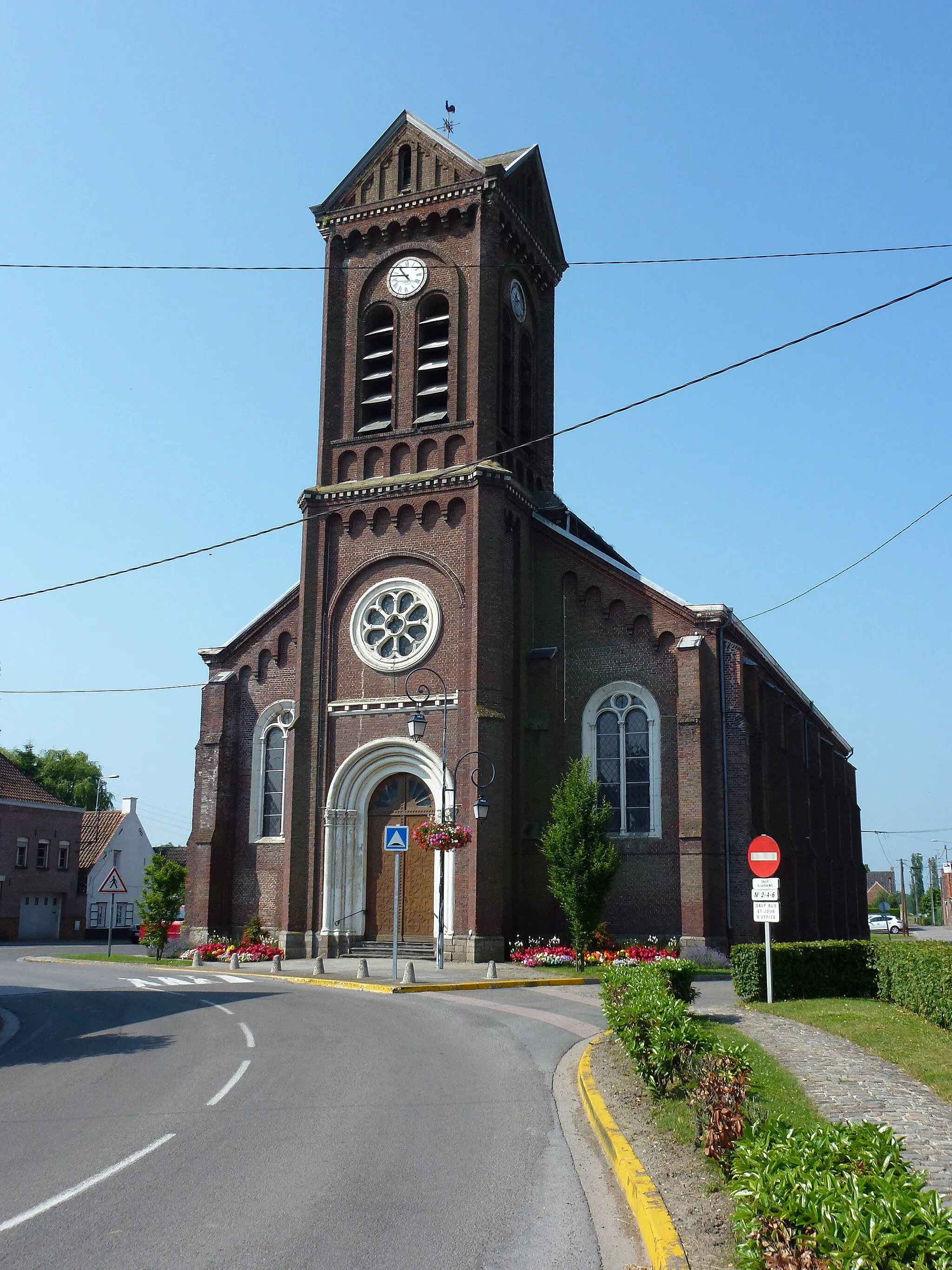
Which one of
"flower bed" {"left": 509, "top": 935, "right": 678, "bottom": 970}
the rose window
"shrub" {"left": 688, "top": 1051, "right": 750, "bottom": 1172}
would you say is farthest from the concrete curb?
"shrub" {"left": 688, "top": 1051, "right": 750, "bottom": 1172}

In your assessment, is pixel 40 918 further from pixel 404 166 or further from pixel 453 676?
pixel 404 166

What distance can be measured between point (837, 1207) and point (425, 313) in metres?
31.0

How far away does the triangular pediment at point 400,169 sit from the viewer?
3256cm

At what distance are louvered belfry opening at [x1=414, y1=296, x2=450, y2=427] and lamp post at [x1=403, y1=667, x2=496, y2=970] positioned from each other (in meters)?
7.49

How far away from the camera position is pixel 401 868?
29.5 meters

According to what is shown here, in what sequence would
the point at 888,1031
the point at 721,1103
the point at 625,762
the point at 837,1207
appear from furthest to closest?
1. the point at 625,762
2. the point at 888,1031
3. the point at 721,1103
4. the point at 837,1207

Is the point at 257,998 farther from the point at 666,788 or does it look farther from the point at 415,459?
the point at 415,459

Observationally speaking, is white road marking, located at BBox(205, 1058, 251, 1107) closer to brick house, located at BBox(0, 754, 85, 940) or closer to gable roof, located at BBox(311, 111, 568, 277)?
gable roof, located at BBox(311, 111, 568, 277)

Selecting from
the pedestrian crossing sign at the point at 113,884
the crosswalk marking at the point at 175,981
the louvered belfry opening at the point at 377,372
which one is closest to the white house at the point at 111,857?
the pedestrian crossing sign at the point at 113,884

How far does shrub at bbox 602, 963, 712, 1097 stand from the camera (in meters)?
9.59

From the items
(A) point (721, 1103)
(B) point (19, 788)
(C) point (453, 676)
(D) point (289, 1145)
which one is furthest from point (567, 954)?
(B) point (19, 788)

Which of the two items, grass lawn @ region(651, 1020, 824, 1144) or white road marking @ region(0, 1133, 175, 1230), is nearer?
white road marking @ region(0, 1133, 175, 1230)

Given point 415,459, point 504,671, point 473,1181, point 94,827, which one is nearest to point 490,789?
point 504,671

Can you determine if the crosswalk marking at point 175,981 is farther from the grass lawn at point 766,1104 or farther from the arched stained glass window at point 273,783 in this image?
the grass lawn at point 766,1104
